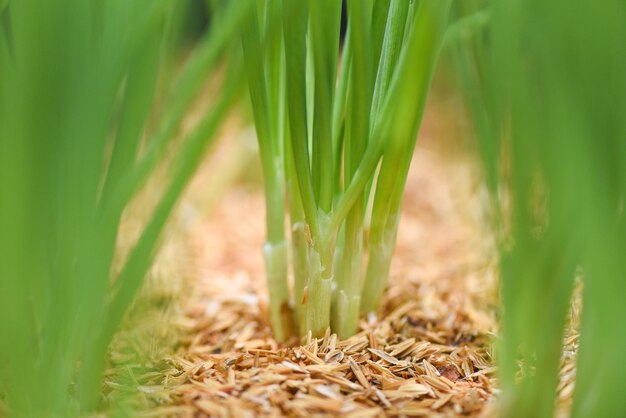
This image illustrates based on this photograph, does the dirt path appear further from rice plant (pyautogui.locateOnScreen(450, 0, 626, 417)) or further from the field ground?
rice plant (pyautogui.locateOnScreen(450, 0, 626, 417))

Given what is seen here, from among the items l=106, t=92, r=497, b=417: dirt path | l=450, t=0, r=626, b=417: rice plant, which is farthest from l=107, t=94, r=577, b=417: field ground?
l=450, t=0, r=626, b=417: rice plant

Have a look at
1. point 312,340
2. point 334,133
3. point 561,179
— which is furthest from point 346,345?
point 561,179

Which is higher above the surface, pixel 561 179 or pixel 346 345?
pixel 561 179

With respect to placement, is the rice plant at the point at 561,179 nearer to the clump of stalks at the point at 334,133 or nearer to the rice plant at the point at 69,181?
the clump of stalks at the point at 334,133

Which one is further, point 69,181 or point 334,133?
point 334,133

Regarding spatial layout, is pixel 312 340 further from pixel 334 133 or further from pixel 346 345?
pixel 334 133

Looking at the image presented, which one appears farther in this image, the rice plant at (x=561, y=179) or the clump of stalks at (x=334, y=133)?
the clump of stalks at (x=334, y=133)

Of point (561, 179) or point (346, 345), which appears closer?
point (561, 179)

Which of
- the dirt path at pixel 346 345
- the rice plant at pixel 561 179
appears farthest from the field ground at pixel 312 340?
the rice plant at pixel 561 179
